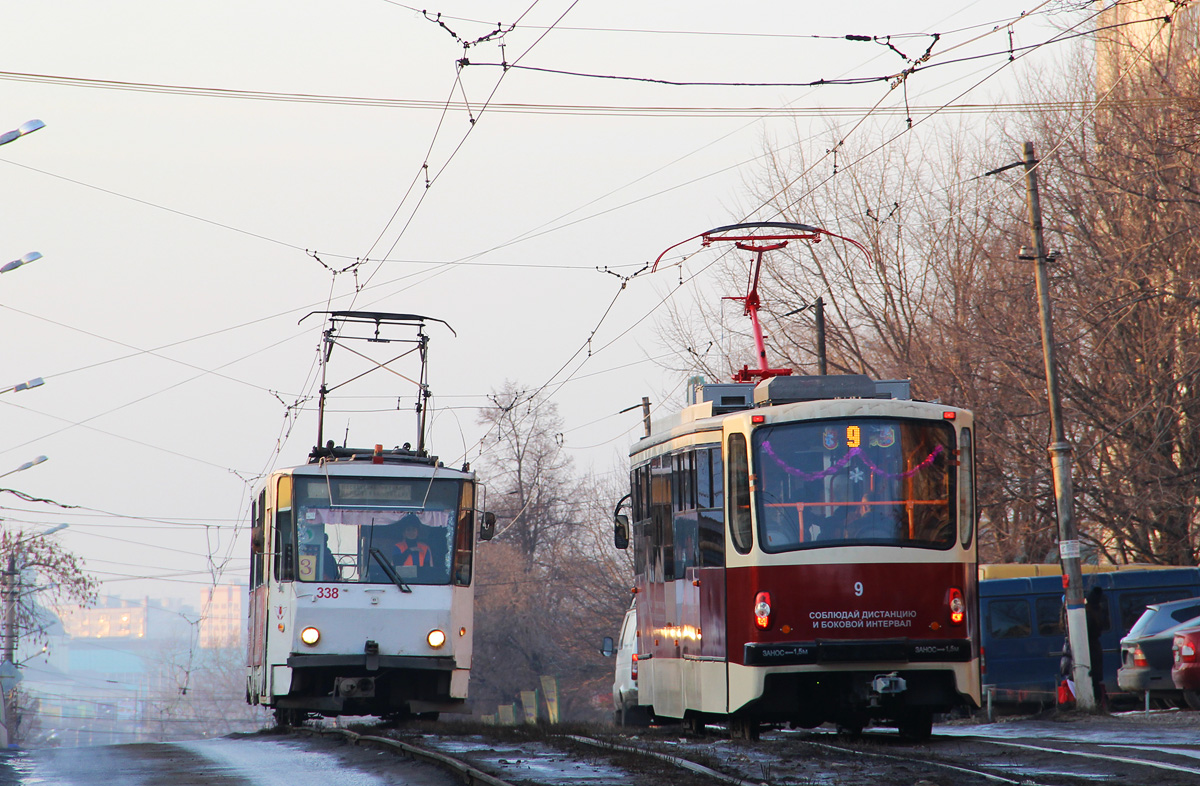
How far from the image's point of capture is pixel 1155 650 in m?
17.7

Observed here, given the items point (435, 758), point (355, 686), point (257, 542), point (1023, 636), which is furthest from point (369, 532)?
point (1023, 636)

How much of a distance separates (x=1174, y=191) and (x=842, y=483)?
15.7m

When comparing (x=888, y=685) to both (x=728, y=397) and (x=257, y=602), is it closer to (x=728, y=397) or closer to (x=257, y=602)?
(x=728, y=397)

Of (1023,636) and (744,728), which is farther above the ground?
(1023,636)

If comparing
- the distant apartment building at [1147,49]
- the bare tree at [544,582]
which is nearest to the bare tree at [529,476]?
the bare tree at [544,582]

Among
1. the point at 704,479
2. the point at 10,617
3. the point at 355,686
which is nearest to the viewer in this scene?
the point at 704,479

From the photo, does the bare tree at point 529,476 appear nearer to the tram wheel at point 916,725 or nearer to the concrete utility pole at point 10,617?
the concrete utility pole at point 10,617

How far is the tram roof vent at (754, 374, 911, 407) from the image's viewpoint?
41.0 ft

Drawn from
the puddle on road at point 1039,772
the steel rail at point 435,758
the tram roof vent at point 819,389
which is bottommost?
the steel rail at point 435,758

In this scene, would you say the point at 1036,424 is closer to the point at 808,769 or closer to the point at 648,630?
the point at 648,630

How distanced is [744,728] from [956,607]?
2.07m

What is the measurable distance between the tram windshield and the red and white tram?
1 centimetres

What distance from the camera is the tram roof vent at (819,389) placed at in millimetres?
12492

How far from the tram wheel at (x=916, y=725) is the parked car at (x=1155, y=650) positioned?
631 centimetres
